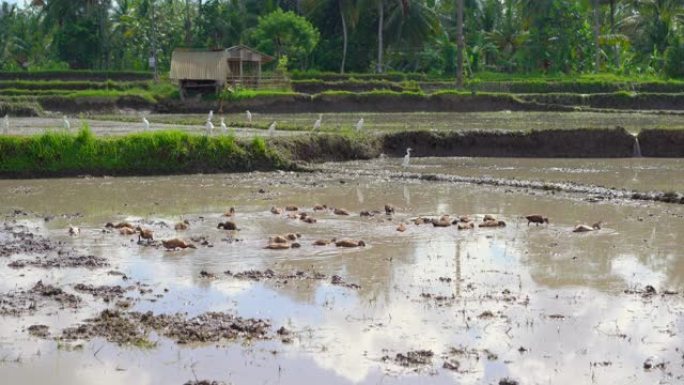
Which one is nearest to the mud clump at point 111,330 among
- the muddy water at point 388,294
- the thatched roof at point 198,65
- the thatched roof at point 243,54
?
the muddy water at point 388,294

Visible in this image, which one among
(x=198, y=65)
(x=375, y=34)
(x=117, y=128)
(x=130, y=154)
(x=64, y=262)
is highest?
(x=375, y=34)

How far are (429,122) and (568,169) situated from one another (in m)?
9.80

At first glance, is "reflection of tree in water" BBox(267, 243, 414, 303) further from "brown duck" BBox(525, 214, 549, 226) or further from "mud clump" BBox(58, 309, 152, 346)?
"brown duck" BBox(525, 214, 549, 226)

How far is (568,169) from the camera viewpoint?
720 inches

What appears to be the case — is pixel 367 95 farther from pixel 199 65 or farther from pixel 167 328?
pixel 167 328

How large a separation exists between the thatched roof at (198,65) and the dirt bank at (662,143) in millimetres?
19506

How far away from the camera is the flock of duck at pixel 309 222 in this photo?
10297 mm

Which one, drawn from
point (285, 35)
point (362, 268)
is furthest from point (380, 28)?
point (362, 268)

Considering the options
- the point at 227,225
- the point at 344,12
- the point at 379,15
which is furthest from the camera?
the point at 379,15

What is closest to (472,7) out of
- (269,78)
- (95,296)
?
(269,78)

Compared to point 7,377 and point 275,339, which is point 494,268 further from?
point 7,377

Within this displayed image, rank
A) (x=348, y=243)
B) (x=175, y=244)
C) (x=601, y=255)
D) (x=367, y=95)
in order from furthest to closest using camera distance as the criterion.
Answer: (x=367, y=95) < (x=348, y=243) < (x=175, y=244) < (x=601, y=255)

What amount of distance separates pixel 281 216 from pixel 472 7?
41.8m

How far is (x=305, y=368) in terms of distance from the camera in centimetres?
625
